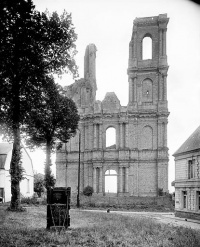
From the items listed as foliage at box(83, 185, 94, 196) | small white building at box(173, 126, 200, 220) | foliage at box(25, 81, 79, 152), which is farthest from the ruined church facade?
small white building at box(173, 126, 200, 220)

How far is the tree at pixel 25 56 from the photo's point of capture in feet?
42.8

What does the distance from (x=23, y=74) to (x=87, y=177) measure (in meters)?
29.6

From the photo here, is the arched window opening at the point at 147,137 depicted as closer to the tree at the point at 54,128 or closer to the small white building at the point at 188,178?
the small white building at the point at 188,178

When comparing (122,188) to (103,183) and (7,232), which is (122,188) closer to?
(103,183)

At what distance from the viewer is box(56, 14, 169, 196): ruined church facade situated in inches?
1622

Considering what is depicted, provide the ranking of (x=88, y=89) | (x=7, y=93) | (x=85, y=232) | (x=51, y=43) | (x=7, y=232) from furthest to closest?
(x=88, y=89)
(x=51, y=43)
(x=7, y=93)
(x=85, y=232)
(x=7, y=232)

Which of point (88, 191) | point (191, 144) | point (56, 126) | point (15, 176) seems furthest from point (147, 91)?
point (15, 176)

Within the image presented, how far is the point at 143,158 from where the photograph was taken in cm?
4150

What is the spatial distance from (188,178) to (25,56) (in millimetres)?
17035

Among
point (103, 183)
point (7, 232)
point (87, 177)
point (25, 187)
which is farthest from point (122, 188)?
point (7, 232)

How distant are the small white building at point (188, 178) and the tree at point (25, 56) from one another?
12.6 meters

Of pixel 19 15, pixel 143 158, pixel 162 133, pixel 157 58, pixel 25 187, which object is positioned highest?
pixel 157 58

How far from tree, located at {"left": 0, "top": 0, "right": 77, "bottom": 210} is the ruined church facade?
23.7 m

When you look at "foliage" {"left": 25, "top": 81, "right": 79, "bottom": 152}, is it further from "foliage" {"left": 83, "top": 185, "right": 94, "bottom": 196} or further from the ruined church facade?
the ruined church facade
